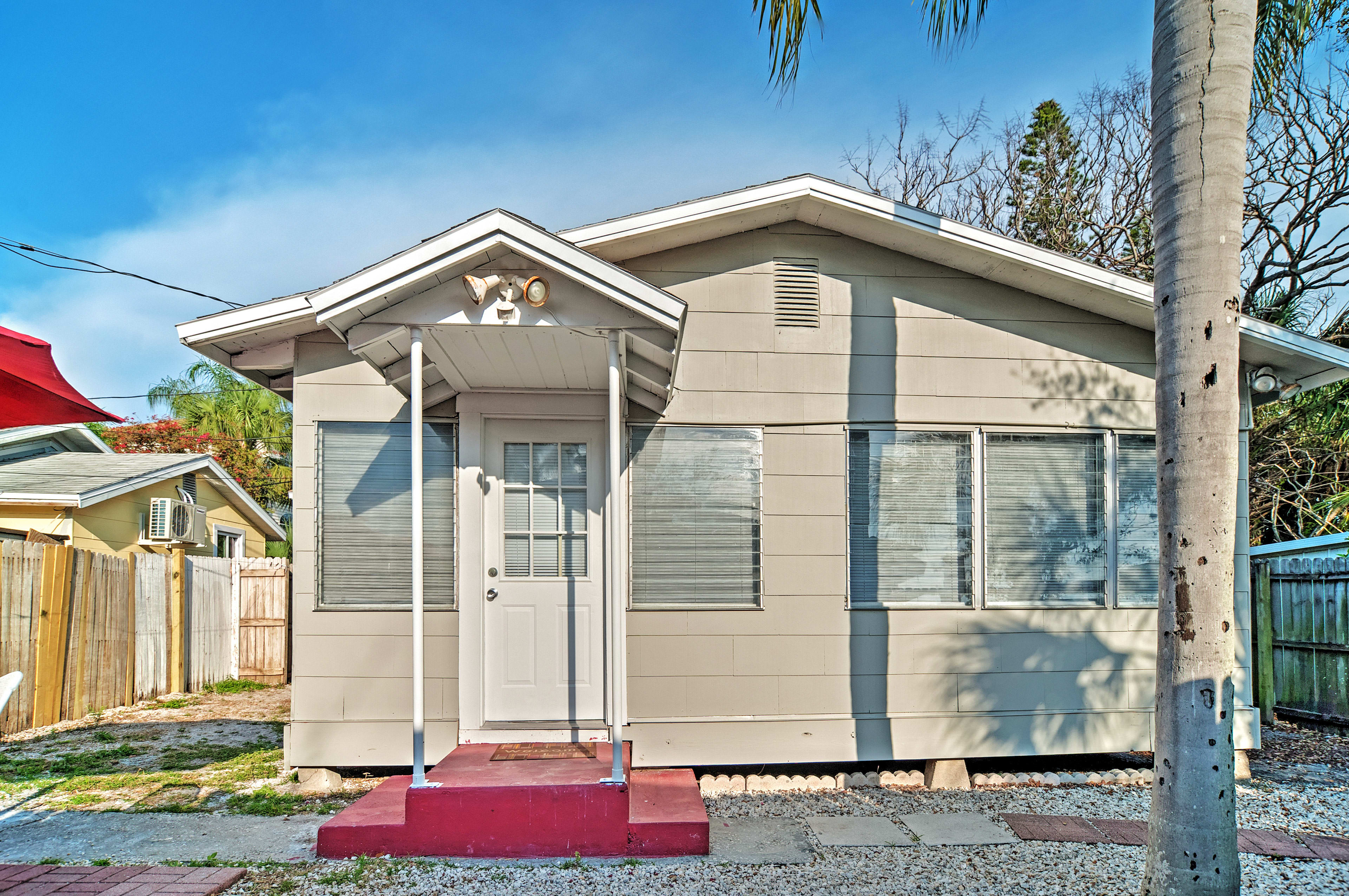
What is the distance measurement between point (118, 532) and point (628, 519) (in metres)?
7.97

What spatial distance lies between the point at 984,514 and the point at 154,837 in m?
5.13

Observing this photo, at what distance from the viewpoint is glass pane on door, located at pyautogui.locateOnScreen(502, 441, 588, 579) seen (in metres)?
5.29

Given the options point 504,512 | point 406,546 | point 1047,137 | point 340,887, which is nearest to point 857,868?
point 340,887

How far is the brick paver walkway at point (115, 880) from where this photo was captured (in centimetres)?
356

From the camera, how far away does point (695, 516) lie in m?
5.50

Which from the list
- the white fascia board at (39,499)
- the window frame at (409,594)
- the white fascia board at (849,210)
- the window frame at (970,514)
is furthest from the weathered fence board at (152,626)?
the window frame at (970,514)

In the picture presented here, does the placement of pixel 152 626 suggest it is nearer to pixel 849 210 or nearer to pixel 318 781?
pixel 318 781

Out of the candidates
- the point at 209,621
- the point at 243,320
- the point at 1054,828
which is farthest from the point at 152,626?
the point at 1054,828

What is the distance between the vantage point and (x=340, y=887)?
3.68 meters

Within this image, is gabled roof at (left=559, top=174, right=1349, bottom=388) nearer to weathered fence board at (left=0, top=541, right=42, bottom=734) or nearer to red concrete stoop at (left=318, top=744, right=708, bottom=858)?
red concrete stoop at (left=318, top=744, right=708, bottom=858)

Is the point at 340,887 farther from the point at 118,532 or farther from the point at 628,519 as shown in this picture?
the point at 118,532

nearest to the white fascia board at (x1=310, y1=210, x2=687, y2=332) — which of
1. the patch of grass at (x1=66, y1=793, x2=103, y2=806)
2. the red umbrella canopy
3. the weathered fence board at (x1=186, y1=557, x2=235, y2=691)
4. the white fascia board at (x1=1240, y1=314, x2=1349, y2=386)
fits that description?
the red umbrella canopy

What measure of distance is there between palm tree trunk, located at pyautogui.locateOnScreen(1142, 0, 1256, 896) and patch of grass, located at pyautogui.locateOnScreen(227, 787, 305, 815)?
14.3ft

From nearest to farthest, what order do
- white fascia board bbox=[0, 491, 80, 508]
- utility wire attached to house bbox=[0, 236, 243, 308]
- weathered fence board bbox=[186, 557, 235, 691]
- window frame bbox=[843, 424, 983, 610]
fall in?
window frame bbox=[843, 424, 983, 610] → utility wire attached to house bbox=[0, 236, 243, 308] → white fascia board bbox=[0, 491, 80, 508] → weathered fence board bbox=[186, 557, 235, 691]
